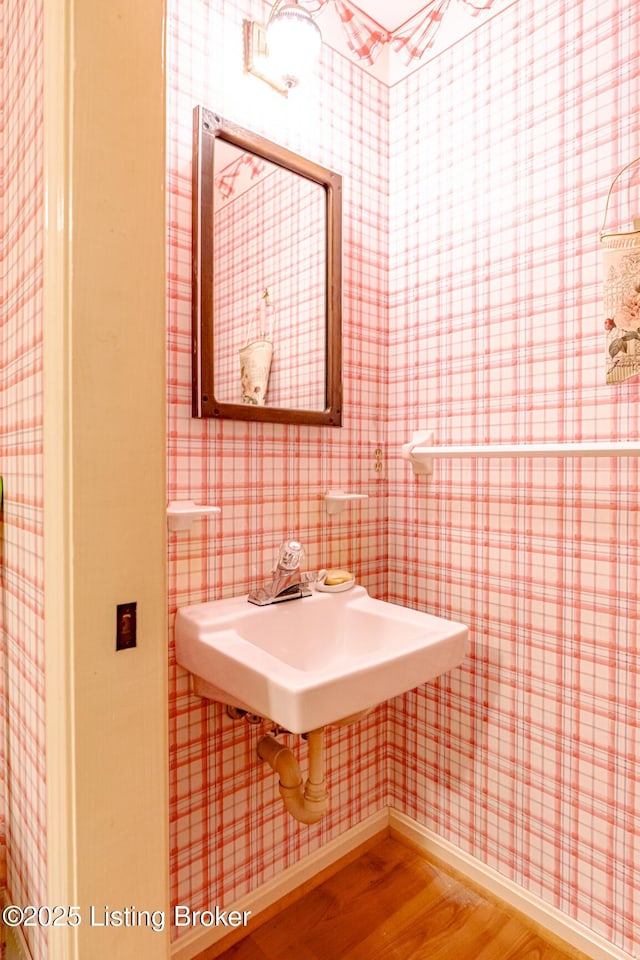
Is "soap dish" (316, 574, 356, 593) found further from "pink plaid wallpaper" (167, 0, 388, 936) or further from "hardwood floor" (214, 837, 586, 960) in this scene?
"hardwood floor" (214, 837, 586, 960)

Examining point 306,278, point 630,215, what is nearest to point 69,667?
point 306,278

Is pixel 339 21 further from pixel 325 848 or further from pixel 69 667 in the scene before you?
pixel 325 848

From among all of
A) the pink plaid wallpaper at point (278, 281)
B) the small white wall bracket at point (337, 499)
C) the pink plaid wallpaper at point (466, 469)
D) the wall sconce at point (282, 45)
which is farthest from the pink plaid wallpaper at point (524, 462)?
the wall sconce at point (282, 45)

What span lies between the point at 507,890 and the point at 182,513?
1.30 meters

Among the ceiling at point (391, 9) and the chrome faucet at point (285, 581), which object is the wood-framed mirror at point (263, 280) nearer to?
the chrome faucet at point (285, 581)

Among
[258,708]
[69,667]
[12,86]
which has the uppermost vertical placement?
[12,86]

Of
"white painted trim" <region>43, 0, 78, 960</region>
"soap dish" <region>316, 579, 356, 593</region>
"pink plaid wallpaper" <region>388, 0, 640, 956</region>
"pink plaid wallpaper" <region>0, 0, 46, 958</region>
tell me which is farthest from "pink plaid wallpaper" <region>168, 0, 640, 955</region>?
"white painted trim" <region>43, 0, 78, 960</region>

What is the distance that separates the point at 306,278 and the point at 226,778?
4.34 feet

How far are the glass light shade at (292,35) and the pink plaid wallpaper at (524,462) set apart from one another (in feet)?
1.49

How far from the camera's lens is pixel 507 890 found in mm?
1345

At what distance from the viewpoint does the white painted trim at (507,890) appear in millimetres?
1191

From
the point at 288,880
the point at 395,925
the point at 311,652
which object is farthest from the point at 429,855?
the point at 311,652

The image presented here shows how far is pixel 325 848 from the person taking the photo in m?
1.48

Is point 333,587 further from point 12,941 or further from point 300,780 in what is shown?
point 12,941
